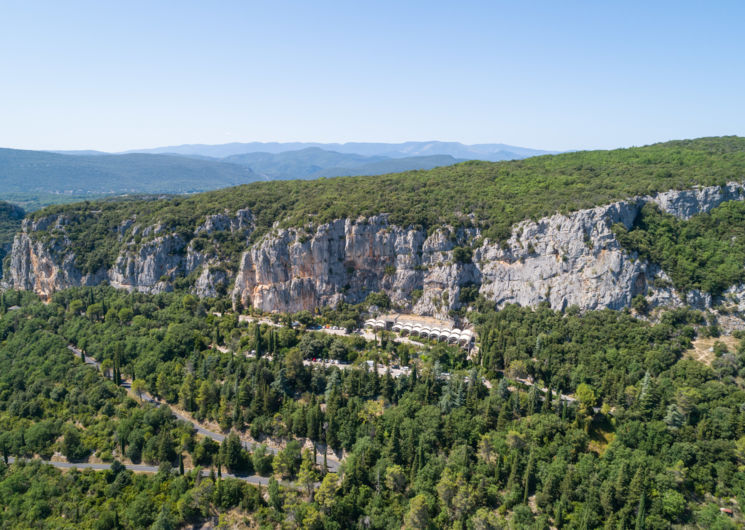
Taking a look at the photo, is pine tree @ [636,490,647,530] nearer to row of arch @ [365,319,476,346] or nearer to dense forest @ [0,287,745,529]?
dense forest @ [0,287,745,529]

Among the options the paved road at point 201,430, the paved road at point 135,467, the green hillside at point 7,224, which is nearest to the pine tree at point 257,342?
the paved road at point 201,430

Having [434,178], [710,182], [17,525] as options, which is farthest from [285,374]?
[710,182]

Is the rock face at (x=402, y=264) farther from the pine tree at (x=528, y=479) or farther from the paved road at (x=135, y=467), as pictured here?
the paved road at (x=135, y=467)

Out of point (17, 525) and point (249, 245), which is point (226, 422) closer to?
point (17, 525)

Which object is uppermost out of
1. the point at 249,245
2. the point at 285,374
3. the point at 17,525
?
the point at 249,245

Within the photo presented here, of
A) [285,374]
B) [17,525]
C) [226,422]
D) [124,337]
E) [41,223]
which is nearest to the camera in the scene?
[17,525]

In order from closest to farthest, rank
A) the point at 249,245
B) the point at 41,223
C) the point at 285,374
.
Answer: the point at 285,374, the point at 249,245, the point at 41,223
